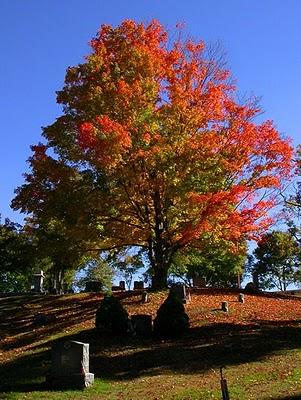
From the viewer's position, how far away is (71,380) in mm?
12984

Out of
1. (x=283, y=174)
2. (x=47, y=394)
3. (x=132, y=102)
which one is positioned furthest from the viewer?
(x=283, y=174)

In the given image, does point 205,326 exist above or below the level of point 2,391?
above

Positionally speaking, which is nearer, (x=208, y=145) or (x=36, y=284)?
(x=208, y=145)

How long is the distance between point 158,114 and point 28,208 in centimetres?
713

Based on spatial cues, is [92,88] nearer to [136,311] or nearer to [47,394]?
[136,311]

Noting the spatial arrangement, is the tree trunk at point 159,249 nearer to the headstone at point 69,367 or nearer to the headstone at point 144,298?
the headstone at point 144,298

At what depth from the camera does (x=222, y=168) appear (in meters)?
22.5

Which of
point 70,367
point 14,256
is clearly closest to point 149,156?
point 70,367

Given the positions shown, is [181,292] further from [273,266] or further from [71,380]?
[273,266]

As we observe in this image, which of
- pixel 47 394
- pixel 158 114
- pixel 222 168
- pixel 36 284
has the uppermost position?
pixel 158 114

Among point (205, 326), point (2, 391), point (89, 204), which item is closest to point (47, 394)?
point (2, 391)

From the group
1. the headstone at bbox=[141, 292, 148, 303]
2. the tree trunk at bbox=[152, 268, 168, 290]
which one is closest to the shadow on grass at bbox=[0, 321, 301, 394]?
the headstone at bbox=[141, 292, 148, 303]

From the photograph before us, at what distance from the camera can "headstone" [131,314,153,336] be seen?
17.7 m

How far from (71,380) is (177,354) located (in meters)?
3.45
